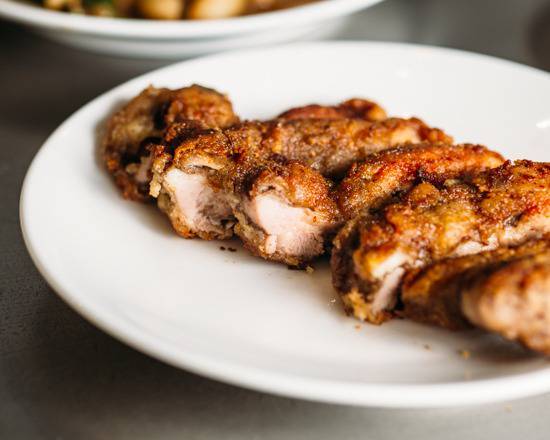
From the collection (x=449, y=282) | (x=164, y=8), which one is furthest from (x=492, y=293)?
(x=164, y=8)

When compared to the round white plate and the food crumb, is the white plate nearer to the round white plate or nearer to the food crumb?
the round white plate

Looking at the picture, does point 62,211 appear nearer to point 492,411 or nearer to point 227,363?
point 227,363

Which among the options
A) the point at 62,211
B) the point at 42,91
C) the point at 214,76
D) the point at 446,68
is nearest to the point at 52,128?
the point at 42,91

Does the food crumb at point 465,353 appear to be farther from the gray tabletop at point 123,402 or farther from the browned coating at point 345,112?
the browned coating at point 345,112

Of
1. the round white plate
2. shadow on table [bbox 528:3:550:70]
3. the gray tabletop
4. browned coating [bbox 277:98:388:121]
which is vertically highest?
shadow on table [bbox 528:3:550:70]

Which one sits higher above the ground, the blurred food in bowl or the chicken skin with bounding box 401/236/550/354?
the chicken skin with bounding box 401/236/550/354

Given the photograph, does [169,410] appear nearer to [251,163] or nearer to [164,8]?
[251,163]

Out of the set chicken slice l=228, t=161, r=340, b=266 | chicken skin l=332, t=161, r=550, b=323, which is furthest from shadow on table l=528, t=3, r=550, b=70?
chicken slice l=228, t=161, r=340, b=266
